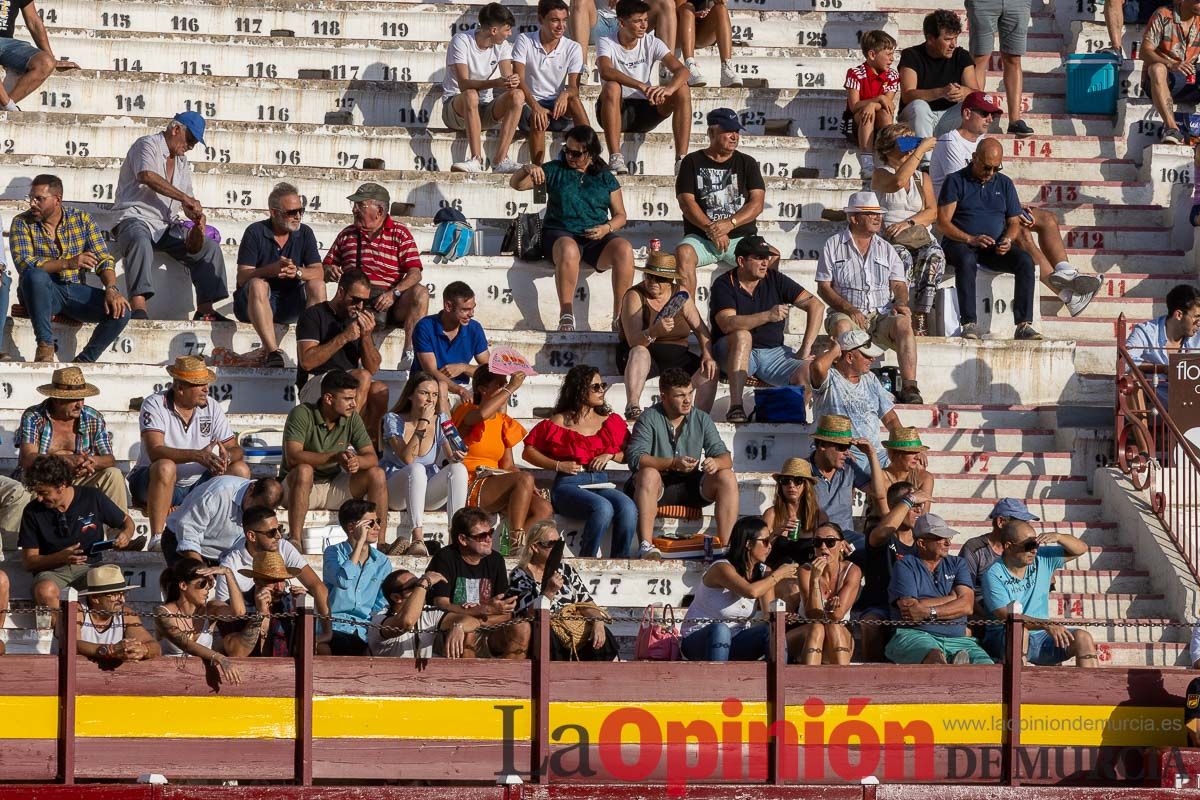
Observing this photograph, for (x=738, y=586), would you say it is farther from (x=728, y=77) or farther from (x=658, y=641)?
(x=728, y=77)

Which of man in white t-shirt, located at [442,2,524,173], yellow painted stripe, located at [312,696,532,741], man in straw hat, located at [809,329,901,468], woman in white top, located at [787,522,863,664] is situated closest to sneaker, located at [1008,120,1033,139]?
man in white t-shirt, located at [442,2,524,173]

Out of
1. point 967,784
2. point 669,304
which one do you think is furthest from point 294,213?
point 967,784

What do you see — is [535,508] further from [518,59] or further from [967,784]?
[518,59]

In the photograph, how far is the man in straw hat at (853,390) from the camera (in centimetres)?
1546

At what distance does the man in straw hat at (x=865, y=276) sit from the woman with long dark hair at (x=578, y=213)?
1.41 meters

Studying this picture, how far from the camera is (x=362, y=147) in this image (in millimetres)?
18859

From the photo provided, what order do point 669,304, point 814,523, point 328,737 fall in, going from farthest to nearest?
point 669,304 < point 814,523 < point 328,737

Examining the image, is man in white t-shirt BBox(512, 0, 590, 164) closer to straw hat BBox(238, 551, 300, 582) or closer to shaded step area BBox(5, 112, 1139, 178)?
shaded step area BBox(5, 112, 1139, 178)

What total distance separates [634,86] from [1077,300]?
3.71 m

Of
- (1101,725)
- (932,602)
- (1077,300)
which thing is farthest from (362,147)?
(1101,725)

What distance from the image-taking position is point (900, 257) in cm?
1695

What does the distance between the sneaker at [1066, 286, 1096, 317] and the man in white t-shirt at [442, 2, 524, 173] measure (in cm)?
422

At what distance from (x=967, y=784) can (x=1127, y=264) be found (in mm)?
6665

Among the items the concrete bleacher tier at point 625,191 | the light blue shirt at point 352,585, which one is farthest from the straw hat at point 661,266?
the light blue shirt at point 352,585
